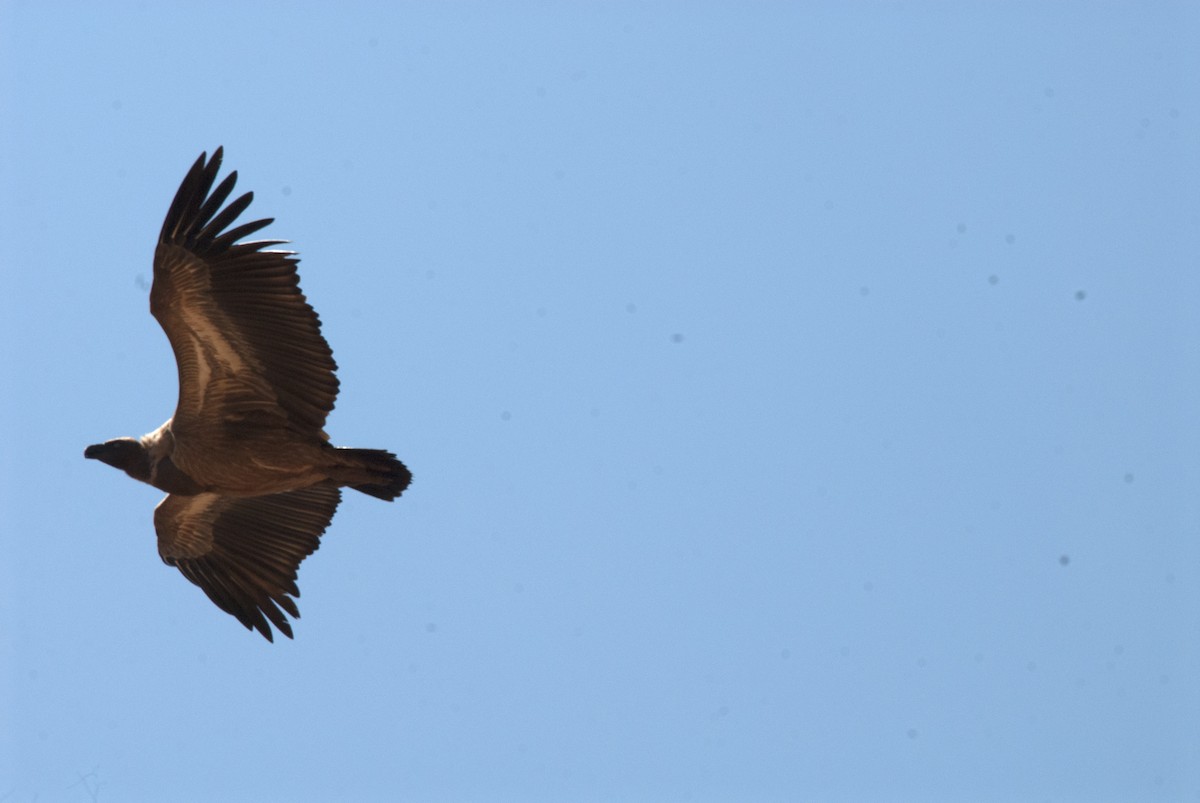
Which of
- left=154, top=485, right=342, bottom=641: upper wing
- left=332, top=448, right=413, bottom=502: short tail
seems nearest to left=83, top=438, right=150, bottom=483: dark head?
left=154, top=485, right=342, bottom=641: upper wing

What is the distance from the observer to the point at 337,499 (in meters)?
15.9

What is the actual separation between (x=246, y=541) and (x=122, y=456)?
139cm

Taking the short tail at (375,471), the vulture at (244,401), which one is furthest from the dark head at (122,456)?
the short tail at (375,471)

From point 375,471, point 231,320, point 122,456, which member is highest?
point 231,320

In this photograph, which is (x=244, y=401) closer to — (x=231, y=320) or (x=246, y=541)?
(x=231, y=320)

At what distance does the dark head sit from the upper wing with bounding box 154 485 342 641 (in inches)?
29.5

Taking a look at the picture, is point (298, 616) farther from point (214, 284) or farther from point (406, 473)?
point (214, 284)

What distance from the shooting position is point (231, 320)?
47.9 feet

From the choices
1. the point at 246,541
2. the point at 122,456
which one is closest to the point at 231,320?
the point at 122,456

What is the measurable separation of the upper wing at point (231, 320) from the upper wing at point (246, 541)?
107cm

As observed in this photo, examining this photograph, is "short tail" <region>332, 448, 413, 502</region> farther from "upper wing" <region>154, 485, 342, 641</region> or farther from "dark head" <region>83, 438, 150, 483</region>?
"dark head" <region>83, 438, 150, 483</region>

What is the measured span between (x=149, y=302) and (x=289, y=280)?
3.78 feet

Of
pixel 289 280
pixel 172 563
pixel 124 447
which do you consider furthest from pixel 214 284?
pixel 172 563

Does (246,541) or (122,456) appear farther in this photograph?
(246,541)
